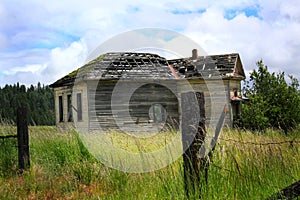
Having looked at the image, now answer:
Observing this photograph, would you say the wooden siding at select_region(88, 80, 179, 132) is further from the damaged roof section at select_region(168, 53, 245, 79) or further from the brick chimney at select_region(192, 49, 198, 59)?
the brick chimney at select_region(192, 49, 198, 59)

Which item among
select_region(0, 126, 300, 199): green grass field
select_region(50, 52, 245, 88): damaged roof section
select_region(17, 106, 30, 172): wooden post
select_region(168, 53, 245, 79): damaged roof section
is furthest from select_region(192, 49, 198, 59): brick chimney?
select_region(17, 106, 30, 172): wooden post

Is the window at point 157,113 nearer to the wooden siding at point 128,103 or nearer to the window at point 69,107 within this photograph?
the wooden siding at point 128,103

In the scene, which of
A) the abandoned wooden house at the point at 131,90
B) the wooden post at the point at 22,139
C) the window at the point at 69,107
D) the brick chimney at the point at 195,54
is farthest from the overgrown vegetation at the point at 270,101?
the wooden post at the point at 22,139

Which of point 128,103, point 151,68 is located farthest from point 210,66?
point 128,103

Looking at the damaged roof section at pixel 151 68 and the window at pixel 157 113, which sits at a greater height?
the damaged roof section at pixel 151 68

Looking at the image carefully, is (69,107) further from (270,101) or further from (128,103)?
(270,101)

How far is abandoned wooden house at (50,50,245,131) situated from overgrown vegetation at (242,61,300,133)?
2.68 metres

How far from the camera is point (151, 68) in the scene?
2295cm

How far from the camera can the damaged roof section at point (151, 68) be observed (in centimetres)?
2174

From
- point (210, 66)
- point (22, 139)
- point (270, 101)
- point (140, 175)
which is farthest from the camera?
point (210, 66)

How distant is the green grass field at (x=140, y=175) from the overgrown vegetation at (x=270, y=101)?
12.2 meters

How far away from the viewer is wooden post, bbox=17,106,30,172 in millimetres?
8438

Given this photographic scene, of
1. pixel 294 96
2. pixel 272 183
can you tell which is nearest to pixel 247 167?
pixel 272 183

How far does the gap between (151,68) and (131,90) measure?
1838 mm
